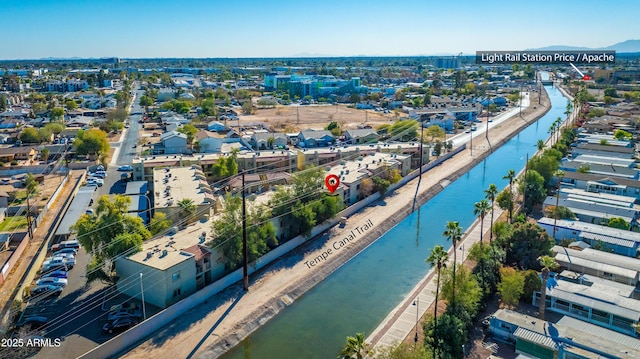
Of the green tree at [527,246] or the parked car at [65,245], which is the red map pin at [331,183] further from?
the parked car at [65,245]

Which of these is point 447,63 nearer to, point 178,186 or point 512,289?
point 178,186

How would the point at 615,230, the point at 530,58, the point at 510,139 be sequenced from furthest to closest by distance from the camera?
the point at 510,139, the point at 530,58, the point at 615,230

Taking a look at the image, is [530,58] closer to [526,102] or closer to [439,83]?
[526,102]

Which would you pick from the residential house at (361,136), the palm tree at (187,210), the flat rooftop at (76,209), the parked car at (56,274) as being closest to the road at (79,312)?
the parked car at (56,274)

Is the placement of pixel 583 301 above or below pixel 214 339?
above

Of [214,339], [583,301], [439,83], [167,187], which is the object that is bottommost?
[214,339]

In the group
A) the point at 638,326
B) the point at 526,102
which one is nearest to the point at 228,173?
the point at 638,326

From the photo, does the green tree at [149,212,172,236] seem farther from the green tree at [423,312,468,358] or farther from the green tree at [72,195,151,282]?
the green tree at [423,312,468,358]
